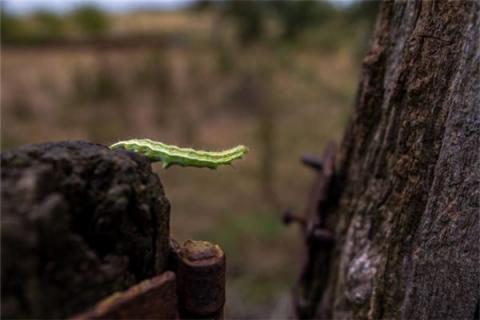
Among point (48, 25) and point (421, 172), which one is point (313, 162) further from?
point (48, 25)

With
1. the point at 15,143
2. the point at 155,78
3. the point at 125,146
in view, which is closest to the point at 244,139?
the point at 155,78

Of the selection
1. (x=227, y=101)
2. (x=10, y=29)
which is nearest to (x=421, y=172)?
(x=227, y=101)

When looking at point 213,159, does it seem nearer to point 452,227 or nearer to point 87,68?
point 452,227

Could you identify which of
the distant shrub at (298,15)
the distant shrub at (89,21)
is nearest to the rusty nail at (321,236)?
the distant shrub at (298,15)

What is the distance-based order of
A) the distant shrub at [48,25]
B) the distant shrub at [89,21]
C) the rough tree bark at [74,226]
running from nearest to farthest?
1. the rough tree bark at [74,226]
2. the distant shrub at [48,25]
3. the distant shrub at [89,21]

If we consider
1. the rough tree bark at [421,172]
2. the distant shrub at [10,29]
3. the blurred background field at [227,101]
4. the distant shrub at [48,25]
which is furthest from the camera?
the distant shrub at [48,25]

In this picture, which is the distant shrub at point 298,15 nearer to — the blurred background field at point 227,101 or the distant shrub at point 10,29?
the blurred background field at point 227,101
